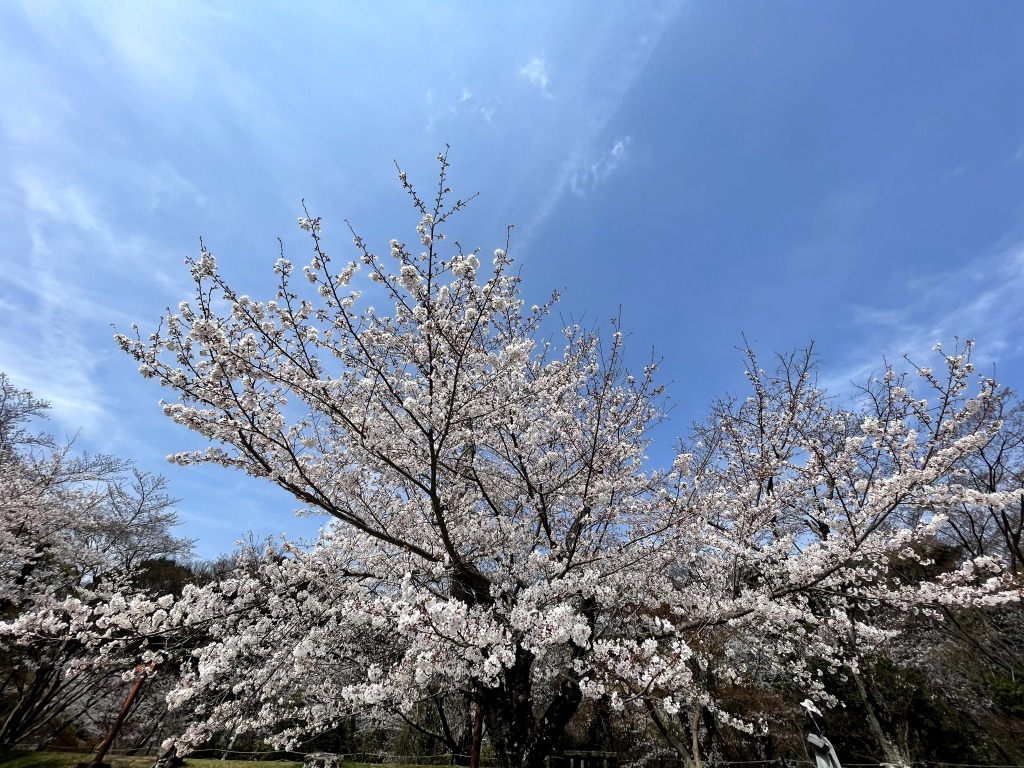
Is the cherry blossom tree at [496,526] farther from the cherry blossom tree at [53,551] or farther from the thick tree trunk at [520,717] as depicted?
the cherry blossom tree at [53,551]

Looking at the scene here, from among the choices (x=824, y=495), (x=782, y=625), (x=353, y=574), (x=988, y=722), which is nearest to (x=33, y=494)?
(x=353, y=574)

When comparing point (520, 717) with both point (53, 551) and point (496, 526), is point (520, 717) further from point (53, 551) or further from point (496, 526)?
point (53, 551)

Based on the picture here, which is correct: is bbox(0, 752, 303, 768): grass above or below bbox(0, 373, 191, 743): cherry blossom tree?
below

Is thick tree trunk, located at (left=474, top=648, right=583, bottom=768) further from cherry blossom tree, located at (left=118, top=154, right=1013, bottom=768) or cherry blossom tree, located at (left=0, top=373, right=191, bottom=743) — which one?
cherry blossom tree, located at (left=0, top=373, right=191, bottom=743)

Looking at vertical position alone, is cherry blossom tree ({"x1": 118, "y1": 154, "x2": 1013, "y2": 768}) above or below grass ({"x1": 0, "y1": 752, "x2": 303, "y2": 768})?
above

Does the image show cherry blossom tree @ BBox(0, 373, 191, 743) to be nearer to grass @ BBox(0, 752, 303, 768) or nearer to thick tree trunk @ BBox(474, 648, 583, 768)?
grass @ BBox(0, 752, 303, 768)

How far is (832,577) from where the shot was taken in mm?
5680

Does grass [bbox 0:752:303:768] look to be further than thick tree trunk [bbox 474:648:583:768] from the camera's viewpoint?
Yes

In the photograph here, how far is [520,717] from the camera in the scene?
5.88m

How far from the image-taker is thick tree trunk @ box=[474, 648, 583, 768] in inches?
226

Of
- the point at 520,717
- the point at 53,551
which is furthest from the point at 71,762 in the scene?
the point at 520,717

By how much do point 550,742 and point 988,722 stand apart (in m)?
14.7

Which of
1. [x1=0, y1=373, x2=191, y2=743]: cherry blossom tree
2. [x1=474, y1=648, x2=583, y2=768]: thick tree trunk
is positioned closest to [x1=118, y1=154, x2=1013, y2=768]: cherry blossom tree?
[x1=474, y1=648, x2=583, y2=768]: thick tree trunk

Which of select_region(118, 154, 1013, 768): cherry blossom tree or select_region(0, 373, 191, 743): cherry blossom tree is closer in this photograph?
select_region(118, 154, 1013, 768): cherry blossom tree
